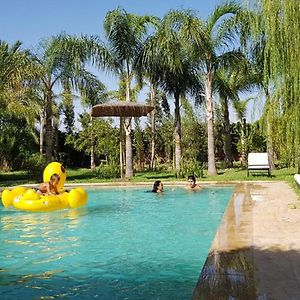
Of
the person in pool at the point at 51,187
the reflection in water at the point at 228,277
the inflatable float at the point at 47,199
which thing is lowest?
the reflection in water at the point at 228,277

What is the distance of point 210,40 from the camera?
19.6 metres

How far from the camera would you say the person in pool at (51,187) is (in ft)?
37.0

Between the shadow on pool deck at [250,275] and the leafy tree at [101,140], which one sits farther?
the leafy tree at [101,140]

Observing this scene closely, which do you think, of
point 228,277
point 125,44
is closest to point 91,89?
point 125,44

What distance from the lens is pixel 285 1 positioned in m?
7.84

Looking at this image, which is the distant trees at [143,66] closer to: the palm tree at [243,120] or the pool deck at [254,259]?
the palm tree at [243,120]

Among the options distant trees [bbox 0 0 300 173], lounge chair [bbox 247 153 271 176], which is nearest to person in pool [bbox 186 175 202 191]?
distant trees [bbox 0 0 300 173]

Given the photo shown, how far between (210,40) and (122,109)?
18.3ft

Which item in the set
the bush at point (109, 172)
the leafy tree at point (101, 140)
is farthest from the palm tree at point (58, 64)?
the leafy tree at point (101, 140)

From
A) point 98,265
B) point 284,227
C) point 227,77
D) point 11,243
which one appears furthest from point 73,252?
point 227,77

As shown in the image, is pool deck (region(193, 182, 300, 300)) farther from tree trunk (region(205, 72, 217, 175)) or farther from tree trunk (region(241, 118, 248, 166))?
tree trunk (region(241, 118, 248, 166))

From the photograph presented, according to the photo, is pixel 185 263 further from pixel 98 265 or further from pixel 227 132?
pixel 227 132

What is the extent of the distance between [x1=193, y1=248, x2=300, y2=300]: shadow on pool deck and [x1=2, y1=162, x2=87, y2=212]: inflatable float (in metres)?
6.55

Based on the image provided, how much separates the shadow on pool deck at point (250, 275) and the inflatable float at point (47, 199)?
6555mm
